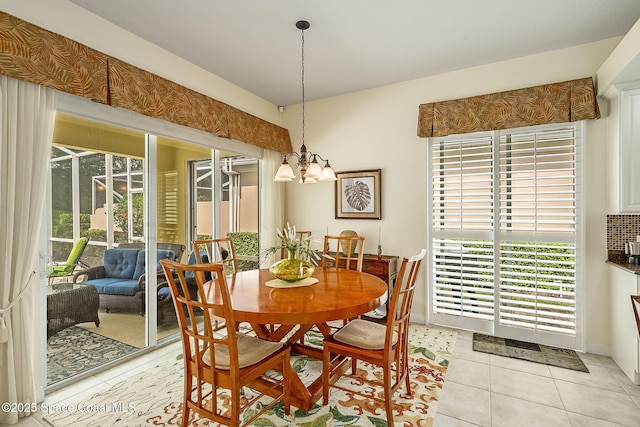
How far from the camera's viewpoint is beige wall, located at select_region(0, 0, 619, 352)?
2611 millimetres

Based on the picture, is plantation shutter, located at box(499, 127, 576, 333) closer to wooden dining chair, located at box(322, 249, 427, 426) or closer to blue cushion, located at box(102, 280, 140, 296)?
wooden dining chair, located at box(322, 249, 427, 426)

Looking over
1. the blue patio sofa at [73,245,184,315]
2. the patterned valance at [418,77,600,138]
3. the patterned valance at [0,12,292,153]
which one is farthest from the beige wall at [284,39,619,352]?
the blue patio sofa at [73,245,184,315]

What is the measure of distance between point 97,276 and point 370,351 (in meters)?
2.37

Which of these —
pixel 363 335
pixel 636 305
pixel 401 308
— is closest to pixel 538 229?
pixel 636 305

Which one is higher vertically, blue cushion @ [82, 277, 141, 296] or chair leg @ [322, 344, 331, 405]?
blue cushion @ [82, 277, 141, 296]

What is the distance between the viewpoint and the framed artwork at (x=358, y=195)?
3.88 metres

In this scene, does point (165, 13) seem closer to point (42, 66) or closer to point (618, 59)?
point (42, 66)

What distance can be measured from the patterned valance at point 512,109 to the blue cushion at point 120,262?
3.24m

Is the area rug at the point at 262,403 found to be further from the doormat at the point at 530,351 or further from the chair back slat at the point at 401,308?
the doormat at the point at 530,351

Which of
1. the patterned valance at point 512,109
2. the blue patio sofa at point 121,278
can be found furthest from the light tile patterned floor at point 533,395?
the blue patio sofa at point 121,278

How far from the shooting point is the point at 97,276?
8.84 ft

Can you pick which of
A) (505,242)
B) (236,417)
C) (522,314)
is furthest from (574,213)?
(236,417)

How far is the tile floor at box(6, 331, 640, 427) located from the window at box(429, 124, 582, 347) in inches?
21.5

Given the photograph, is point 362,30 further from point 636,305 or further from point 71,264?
point 71,264
